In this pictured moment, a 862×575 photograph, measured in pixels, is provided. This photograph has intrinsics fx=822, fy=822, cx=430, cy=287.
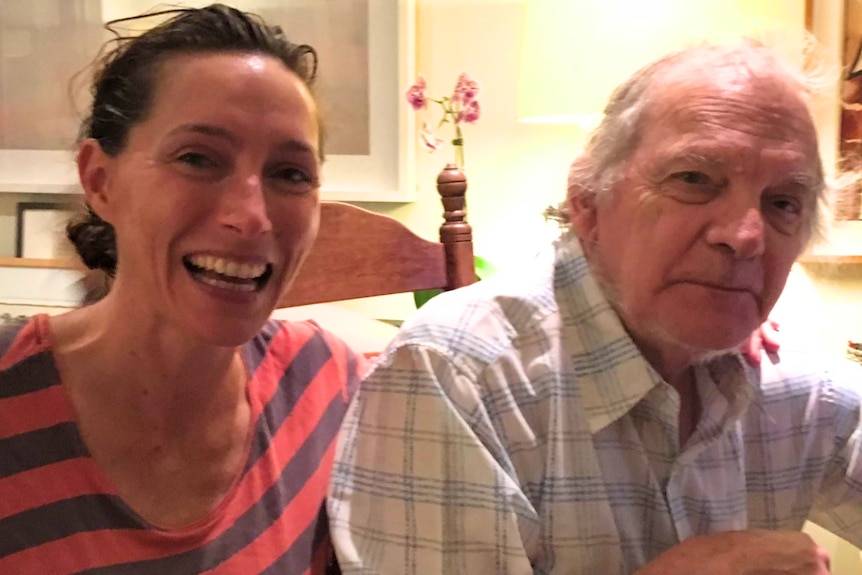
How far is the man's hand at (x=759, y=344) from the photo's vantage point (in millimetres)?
1027

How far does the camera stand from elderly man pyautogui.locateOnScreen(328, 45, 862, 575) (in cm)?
83

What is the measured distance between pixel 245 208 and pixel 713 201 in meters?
0.47

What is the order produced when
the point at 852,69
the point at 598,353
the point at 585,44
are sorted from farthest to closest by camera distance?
the point at 852,69
the point at 585,44
the point at 598,353

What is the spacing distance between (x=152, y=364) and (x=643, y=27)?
114 centimetres

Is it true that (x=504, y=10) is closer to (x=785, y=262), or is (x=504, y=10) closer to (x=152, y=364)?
(x=785, y=262)

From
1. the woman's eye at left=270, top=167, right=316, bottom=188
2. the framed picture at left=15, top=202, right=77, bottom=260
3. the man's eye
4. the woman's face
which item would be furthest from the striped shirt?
the framed picture at left=15, top=202, right=77, bottom=260

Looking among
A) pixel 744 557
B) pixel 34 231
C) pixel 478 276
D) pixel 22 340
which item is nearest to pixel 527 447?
pixel 744 557

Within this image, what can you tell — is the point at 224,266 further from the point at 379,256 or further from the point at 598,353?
the point at 379,256

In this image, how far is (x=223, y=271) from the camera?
83 centimetres

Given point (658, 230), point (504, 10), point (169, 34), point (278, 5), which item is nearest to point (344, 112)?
point (278, 5)

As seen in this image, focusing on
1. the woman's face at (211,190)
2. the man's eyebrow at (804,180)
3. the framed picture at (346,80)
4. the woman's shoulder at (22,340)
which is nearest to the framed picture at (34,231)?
the framed picture at (346,80)

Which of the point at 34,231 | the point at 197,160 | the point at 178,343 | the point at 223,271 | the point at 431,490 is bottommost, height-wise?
the point at 34,231

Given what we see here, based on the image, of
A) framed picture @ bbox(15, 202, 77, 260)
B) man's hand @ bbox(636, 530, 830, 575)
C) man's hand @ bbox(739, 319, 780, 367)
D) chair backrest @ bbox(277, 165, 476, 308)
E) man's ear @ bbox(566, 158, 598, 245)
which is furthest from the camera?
framed picture @ bbox(15, 202, 77, 260)

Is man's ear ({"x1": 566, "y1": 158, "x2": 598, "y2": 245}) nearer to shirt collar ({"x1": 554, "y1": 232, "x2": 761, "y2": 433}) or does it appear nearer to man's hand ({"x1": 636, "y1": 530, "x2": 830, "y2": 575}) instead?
shirt collar ({"x1": 554, "y1": 232, "x2": 761, "y2": 433})
